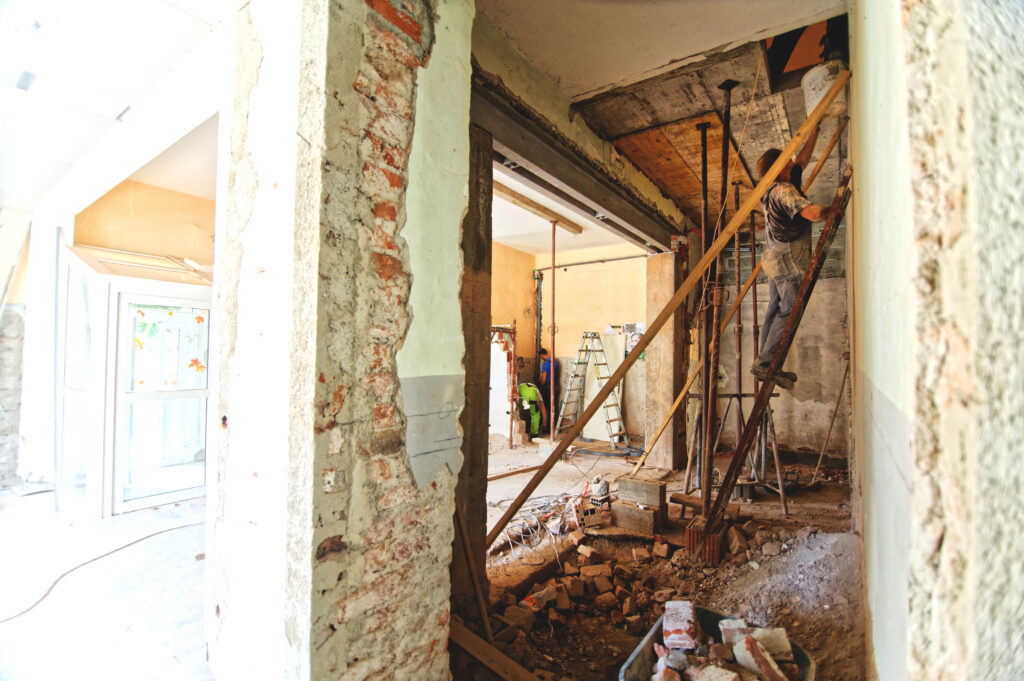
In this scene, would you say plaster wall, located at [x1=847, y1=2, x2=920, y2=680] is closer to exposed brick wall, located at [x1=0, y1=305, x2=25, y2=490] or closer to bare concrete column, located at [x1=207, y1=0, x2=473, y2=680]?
bare concrete column, located at [x1=207, y1=0, x2=473, y2=680]

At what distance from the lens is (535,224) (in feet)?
24.7

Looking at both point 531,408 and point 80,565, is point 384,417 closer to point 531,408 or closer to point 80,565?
point 80,565

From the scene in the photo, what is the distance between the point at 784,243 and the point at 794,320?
2.91 feet

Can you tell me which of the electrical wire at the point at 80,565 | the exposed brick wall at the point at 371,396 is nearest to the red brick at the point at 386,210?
the exposed brick wall at the point at 371,396

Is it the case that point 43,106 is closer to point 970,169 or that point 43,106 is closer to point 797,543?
point 970,169

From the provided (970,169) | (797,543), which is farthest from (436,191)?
(797,543)

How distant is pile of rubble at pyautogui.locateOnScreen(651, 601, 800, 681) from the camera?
1.50m

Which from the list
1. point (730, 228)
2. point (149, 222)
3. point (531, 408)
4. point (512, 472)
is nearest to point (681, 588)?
point (730, 228)

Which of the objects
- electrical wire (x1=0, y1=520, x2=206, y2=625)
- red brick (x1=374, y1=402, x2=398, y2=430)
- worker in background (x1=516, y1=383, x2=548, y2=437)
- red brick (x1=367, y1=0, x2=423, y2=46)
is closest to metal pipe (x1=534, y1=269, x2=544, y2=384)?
worker in background (x1=516, y1=383, x2=548, y2=437)

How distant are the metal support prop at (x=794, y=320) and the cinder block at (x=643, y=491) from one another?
0.62m

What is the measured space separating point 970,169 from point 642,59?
269cm

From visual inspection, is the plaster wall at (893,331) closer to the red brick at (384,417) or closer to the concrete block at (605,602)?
the red brick at (384,417)

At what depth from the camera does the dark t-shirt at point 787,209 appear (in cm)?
249

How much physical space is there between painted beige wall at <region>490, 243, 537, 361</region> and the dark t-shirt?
6.24m
